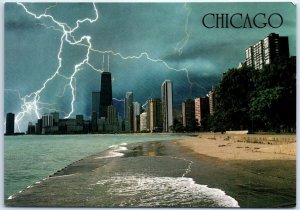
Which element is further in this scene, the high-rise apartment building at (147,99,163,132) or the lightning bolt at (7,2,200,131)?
the high-rise apartment building at (147,99,163,132)

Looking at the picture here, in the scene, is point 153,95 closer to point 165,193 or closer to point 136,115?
point 136,115

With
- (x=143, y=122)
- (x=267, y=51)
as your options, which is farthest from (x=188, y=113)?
(x=267, y=51)

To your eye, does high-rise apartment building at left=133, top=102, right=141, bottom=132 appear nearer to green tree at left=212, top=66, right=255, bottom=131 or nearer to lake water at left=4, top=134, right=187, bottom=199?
lake water at left=4, top=134, right=187, bottom=199

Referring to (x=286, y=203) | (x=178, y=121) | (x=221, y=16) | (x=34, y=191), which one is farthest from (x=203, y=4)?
(x=34, y=191)

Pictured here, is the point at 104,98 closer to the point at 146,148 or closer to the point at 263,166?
the point at 146,148

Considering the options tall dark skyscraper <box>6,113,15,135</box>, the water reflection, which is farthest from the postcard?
the water reflection
